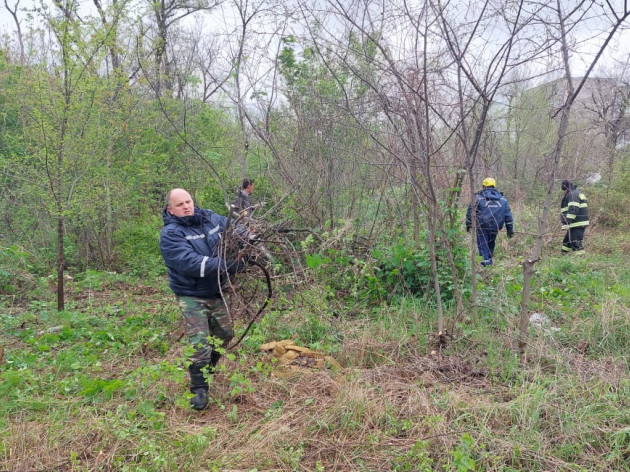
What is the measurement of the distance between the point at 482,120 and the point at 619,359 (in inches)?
85.7

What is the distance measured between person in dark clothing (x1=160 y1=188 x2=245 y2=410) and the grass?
19 centimetres

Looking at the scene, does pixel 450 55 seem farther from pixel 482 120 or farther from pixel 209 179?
pixel 209 179

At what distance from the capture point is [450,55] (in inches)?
151

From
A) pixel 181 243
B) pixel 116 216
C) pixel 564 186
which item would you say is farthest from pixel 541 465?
pixel 116 216

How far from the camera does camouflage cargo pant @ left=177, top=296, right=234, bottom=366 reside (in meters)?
3.47

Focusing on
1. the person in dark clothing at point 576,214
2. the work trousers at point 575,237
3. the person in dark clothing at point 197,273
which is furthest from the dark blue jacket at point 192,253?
the work trousers at point 575,237

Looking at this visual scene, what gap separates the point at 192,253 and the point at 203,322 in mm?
572

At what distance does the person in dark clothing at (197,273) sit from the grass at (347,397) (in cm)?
19

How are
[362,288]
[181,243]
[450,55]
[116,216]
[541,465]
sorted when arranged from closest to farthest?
[541,465]
[181,243]
[450,55]
[362,288]
[116,216]

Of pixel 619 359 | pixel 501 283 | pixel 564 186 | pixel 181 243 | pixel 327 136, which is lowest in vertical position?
pixel 619 359

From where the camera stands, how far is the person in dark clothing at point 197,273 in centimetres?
338

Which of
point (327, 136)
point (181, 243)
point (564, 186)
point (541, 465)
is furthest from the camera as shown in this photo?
point (564, 186)

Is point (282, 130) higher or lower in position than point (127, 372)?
higher

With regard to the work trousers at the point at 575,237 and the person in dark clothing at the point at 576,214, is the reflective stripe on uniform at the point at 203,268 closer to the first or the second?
the person in dark clothing at the point at 576,214
